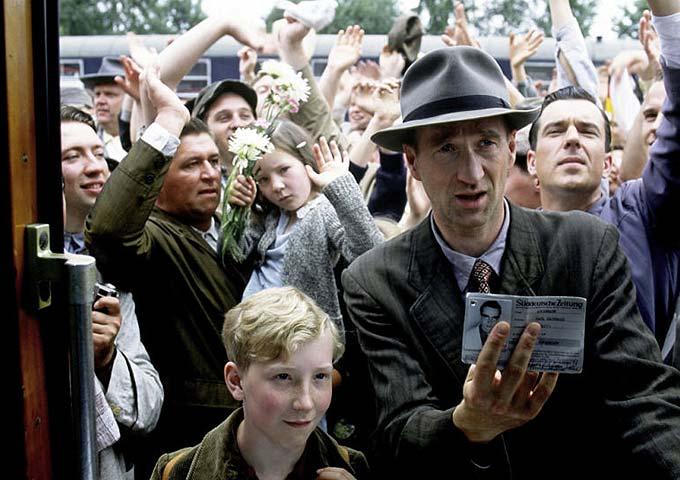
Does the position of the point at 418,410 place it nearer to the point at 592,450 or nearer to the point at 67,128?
the point at 592,450

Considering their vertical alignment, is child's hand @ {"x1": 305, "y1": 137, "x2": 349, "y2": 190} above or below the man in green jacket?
above

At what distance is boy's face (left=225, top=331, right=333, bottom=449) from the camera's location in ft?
7.02

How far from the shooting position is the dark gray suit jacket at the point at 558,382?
6.59 ft

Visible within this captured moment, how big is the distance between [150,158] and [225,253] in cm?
69

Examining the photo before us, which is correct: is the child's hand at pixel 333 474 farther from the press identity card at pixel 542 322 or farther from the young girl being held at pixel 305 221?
the young girl being held at pixel 305 221

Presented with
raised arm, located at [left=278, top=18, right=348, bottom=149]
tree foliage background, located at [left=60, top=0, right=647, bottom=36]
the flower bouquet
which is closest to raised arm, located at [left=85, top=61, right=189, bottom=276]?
the flower bouquet

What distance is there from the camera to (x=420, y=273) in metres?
2.27

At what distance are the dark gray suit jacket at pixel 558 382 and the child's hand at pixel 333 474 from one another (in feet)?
0.37

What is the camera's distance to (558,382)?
2131 millimetres

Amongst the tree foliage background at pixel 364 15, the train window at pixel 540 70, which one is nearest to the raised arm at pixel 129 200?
the train window at pixel 540 70

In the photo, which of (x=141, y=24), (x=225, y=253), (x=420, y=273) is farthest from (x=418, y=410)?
(x=141, y=24)

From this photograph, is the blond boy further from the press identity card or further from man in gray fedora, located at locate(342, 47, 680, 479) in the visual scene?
the press identity card

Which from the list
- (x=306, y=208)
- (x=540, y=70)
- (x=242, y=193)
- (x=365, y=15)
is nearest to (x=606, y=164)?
(x=306, y=208)

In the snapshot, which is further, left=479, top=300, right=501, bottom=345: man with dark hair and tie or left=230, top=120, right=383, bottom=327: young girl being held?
left=230, top=120, right=383, bottom=327: young girl being held
